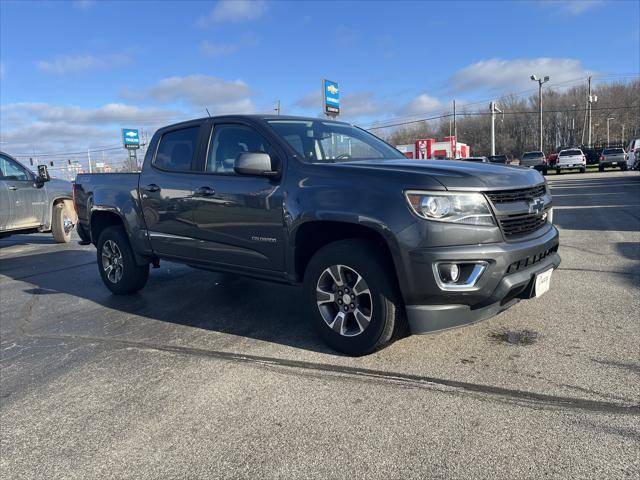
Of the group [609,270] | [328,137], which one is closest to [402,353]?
[328,137]

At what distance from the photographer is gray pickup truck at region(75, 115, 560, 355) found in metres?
3.33

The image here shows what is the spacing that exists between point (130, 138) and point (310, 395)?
55.7 metres

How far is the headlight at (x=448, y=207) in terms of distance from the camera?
10.9ft

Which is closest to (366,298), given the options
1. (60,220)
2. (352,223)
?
(352,223)

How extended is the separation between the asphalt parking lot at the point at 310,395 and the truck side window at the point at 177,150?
1.57 metres

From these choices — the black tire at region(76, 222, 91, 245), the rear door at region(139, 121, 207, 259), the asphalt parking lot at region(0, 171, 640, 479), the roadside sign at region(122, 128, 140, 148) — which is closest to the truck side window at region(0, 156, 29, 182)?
the black tire at region(76, 222, 91, 245)

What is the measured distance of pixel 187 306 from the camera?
566 centimetres

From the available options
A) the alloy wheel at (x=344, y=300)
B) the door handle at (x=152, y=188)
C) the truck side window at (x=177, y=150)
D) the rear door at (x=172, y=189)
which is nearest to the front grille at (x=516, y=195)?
the alloy wheel at (x=344, y=300)

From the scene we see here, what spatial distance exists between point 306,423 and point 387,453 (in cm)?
56

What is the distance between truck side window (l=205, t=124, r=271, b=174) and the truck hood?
1.05 meters

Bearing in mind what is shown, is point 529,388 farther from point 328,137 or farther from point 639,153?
point 639,153

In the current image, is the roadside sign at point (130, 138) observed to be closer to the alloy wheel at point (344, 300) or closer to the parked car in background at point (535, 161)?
the parked car in background at point (535, 161)

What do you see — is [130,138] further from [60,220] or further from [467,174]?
[467,174]

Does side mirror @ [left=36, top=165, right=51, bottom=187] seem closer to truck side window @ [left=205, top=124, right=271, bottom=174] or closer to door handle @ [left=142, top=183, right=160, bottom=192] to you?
door handle @ [left=142, top=183, right=160, bottom=192]
